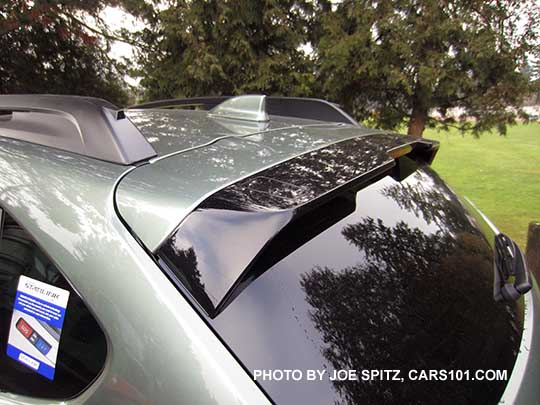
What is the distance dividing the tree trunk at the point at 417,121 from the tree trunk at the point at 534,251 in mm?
3041

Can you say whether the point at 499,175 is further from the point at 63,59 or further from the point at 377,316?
the point at 377,316

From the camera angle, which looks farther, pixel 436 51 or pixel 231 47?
pixel 231 47

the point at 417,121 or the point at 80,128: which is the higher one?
the point at 80,128

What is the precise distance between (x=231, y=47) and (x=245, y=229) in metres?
4.62

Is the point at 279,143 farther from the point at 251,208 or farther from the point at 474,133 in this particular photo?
the point at 474,133

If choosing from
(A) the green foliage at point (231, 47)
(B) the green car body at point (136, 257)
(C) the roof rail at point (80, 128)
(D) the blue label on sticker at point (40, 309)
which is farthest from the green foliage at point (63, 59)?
(D) the blue label on sticker at point (40, 309)

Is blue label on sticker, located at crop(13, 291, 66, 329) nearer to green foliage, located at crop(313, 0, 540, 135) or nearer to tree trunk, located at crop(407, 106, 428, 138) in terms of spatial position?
green foliage, located at crop(313, 0, 540, 135)

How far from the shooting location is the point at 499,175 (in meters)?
11.3

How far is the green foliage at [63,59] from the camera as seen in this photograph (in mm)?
6824

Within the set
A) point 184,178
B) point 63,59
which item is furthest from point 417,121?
point 63,59

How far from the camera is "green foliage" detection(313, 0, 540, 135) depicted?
446 centimetres

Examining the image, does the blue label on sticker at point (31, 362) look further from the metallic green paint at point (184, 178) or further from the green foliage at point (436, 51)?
the green foliage at point (436, 51)

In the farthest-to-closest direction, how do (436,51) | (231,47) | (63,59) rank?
(63,59) → (231,47) → (436,51)

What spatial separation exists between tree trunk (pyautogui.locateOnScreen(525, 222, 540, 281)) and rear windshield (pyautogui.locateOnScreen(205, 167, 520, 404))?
1345 mm
